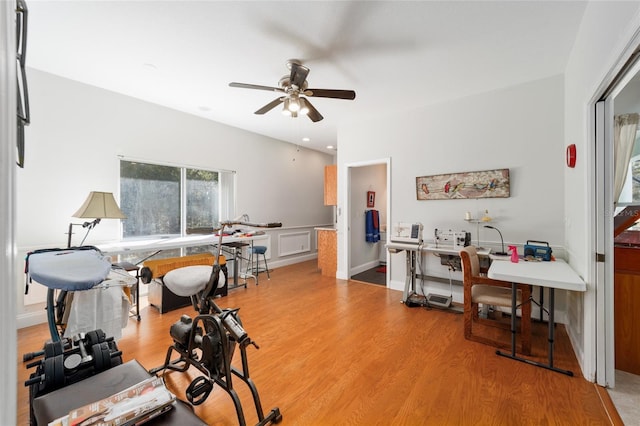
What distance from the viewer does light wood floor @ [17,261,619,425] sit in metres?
1.69

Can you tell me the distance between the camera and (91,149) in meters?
3.46

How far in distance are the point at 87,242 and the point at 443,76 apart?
469 cm

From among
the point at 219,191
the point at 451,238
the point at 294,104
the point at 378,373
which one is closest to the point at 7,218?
the point at 378,373

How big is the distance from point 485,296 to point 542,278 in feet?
1.94

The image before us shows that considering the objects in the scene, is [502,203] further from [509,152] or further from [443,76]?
[443,76]

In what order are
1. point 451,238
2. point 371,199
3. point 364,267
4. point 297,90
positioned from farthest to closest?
point 371,199, point 364,267, point 451,238, point 297,90

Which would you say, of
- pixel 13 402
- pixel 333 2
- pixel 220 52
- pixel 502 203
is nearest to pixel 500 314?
pixel 502 203

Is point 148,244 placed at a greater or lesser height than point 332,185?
lesser

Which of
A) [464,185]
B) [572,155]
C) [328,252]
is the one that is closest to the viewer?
[572,155]

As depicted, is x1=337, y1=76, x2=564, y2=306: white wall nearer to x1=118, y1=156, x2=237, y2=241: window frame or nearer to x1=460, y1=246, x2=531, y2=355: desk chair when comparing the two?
x1=460, y1=246, x2=531, y2=355: desk chair

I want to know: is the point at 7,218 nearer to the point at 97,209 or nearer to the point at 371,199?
the point at 97,209

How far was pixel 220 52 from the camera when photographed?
8.68 feet

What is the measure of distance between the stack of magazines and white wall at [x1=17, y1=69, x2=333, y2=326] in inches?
109

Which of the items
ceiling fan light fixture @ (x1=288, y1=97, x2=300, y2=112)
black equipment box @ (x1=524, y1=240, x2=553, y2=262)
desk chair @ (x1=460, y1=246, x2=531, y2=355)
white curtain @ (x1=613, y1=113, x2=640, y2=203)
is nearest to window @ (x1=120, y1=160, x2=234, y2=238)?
ceiling fan light fixture @ (x1=288, y1=97, x2=300, y2=112)
